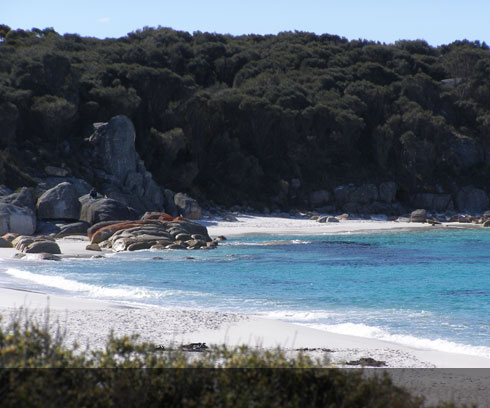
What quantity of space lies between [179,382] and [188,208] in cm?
3992

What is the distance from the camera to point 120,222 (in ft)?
109

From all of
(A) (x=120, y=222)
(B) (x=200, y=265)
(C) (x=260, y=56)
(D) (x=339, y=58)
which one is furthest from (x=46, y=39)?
(B) (x=200, y=265)

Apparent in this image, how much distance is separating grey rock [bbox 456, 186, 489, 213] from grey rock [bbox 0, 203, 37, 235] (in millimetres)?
41314

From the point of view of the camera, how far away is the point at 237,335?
10.3 meters

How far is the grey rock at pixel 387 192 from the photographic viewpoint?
57.9m

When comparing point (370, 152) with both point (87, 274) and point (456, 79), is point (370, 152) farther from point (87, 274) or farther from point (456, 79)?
point (87, 274)

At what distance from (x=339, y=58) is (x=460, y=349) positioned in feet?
216

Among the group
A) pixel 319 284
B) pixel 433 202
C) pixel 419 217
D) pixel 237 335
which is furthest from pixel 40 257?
pixel 433 202

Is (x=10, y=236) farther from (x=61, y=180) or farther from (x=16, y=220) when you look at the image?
(x=61, y=180)

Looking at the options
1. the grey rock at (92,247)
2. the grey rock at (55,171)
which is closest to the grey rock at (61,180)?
the grey rock at (55,171)

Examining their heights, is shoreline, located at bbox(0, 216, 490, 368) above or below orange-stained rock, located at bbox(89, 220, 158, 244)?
below

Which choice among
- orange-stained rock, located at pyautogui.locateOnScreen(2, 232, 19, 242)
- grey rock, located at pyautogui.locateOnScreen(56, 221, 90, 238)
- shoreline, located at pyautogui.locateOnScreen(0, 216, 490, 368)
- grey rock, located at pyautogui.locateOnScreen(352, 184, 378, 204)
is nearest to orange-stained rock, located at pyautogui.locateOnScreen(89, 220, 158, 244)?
grey rock, located at pyautogui.locateOnScreen(56, 221, 90, 238)

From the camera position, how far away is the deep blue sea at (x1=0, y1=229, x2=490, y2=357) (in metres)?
12.4

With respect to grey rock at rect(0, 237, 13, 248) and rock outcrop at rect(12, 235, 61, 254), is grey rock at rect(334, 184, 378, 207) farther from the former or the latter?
rock outcrop at rect(12, 235, 61, 254)
